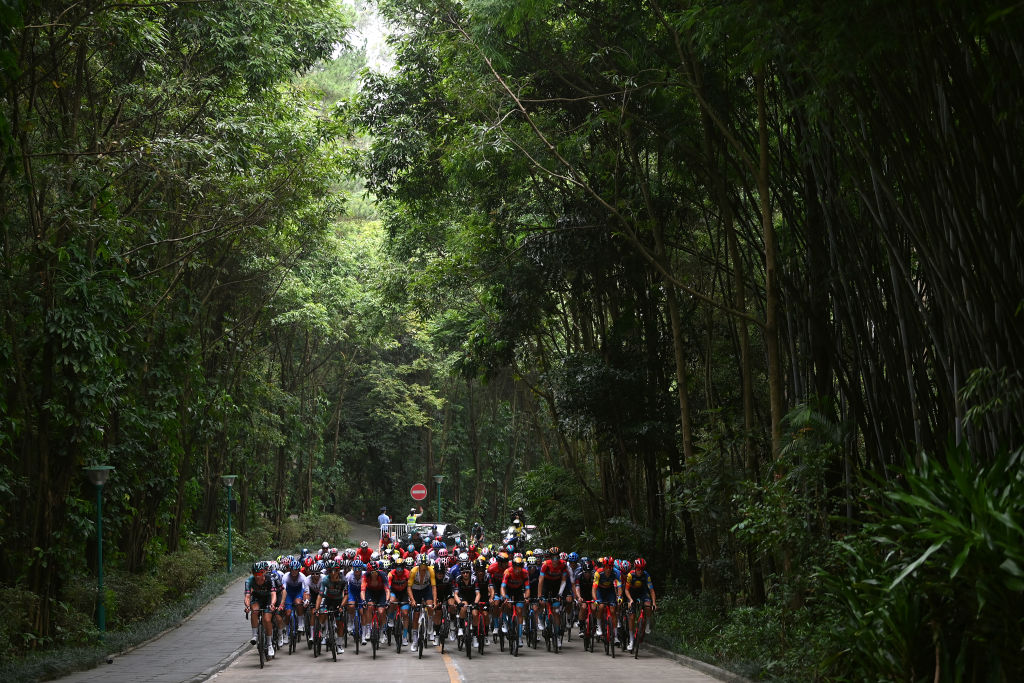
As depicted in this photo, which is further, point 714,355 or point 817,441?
point 714,355

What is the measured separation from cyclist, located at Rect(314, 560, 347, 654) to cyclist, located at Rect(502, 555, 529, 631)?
2.58 m

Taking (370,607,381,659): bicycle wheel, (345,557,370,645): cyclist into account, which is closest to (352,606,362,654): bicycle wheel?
(345,557,370,645): cyclist

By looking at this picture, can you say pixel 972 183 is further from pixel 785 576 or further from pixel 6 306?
pixel 6 306

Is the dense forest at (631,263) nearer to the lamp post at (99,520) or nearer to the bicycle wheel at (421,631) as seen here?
the lamp post at (99,520)

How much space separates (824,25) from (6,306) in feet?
36.1

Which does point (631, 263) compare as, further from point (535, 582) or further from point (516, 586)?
point (516, 586)

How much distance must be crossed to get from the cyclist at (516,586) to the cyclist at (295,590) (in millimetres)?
3228

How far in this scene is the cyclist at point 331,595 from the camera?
15.5 meters

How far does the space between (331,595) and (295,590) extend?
0.62m

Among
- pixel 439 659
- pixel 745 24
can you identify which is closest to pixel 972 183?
pixel 745 24

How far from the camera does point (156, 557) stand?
852 inches

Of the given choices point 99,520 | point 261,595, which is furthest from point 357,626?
point 99,520

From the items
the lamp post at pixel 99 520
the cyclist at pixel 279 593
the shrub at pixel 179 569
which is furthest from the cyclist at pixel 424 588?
the shrub at pixel 179 569

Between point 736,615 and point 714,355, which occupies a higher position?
point 714,355
